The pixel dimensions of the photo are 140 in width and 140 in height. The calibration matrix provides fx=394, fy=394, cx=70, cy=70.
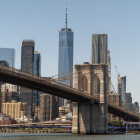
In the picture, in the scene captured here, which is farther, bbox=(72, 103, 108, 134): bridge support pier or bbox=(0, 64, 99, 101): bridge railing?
bbox=(72, 103, 108, 134): bridge support pier

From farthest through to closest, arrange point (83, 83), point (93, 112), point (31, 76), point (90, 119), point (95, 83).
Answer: point (95, 83) < point (83, 83) < point (93, 112) < point (90, 119) < point (31, 76)

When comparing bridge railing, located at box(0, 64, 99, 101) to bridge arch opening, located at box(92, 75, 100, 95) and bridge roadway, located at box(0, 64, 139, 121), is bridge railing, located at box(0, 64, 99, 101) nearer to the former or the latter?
bridge roadway, located at box(0, 64, 139, 121)

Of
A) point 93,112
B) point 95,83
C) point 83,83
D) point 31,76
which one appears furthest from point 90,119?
point 95,83

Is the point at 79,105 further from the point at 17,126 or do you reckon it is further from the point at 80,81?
the point at 17,126

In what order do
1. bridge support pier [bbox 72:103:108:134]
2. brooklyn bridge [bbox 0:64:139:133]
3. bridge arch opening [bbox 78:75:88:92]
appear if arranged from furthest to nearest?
bridge arch opening [bbox 78:75:88:92] < bridge support pier [bbox 72:103:108:134] < brooklyn bridge [bbox 0:64:139:133]

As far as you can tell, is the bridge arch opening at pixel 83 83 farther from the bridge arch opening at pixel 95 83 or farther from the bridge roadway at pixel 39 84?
the bridge roadway at pixel 39 84

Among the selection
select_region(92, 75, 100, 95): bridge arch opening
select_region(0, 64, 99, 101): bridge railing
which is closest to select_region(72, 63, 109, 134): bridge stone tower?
select_region(92, 75, 100, 95): bridge arch opening

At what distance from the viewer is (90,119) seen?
262 ft

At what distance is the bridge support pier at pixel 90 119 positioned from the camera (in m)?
79.3

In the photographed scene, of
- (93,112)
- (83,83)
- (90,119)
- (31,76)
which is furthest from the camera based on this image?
(83,83)

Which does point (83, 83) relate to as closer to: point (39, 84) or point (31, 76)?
point (39, 84)

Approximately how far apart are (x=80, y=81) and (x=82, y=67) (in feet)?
9.87

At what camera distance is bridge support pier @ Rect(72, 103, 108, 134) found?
79294 mm

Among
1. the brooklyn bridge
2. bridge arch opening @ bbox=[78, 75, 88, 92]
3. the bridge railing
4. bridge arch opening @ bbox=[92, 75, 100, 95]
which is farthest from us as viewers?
bridge arch opening @ bbox=[92, 75, 100, 95]
